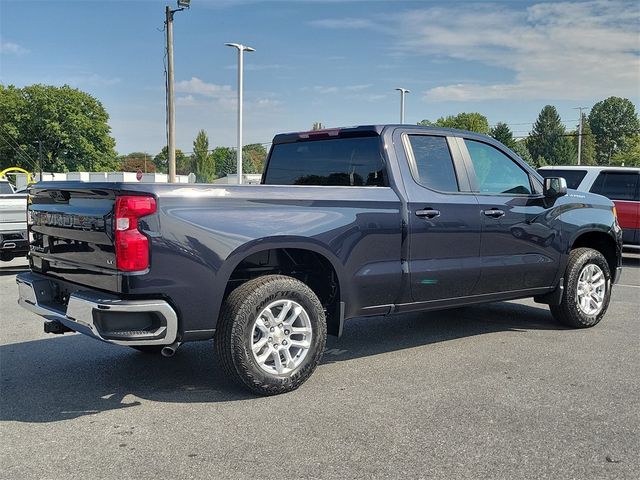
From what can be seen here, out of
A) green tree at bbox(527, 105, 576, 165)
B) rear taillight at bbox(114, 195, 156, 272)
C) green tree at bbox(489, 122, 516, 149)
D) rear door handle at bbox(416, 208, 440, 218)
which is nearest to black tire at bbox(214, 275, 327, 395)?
rear taillight at bbox(114, 195, 156, 272)

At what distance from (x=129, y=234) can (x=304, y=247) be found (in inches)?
48.1

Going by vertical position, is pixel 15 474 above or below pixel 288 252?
below

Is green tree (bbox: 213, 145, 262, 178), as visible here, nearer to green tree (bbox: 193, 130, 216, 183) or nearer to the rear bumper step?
green tree (bbox: 193, 130, 216, 183)

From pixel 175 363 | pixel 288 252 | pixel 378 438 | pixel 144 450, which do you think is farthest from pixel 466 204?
pixel 144 450

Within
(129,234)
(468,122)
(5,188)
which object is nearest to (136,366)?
(129,234)

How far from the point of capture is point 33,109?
72.4 m

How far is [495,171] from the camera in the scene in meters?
5.71

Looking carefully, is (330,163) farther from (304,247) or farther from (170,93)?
(170,93)

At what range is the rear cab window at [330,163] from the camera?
5.09 meters

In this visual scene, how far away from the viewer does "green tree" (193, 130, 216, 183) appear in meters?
111

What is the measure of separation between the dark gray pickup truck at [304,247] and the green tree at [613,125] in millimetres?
112749

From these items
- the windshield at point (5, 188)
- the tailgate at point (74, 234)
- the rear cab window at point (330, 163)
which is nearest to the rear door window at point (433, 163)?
the rear cab window at point (330, 163)

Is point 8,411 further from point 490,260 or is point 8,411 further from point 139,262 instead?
point 490,260

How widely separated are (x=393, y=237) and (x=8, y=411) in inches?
114
